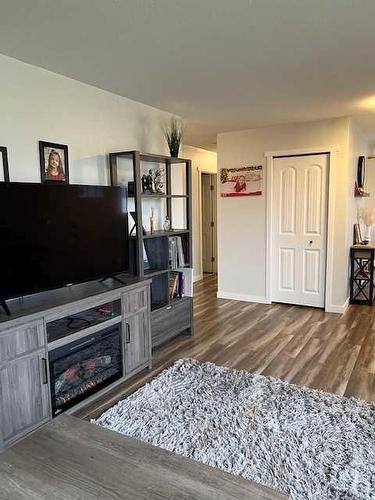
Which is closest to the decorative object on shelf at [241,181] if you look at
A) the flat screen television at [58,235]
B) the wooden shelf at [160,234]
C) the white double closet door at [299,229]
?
the white double closet door at [299,229]

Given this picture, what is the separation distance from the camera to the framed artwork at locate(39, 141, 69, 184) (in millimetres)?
2770

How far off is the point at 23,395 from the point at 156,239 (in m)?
1.91

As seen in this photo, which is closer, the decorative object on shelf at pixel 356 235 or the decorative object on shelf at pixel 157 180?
the decorative object on shelf at pixel 157 180

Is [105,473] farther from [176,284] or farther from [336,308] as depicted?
[336,308]

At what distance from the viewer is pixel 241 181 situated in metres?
5.32

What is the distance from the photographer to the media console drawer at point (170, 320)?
3463mm

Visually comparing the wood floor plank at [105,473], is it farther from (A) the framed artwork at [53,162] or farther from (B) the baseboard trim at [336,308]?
(B) the baseboard trim at [336,308]

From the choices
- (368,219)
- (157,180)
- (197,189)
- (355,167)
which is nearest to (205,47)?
(157,180)

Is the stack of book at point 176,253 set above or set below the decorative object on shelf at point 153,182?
below

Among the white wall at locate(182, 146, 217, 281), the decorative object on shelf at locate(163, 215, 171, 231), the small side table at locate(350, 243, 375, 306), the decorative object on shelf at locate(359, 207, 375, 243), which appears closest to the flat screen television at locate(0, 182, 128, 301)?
the decorative object on shelf at locate(163, 215, 171, 231)

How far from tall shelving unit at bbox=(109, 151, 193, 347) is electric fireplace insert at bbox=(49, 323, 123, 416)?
0.62m

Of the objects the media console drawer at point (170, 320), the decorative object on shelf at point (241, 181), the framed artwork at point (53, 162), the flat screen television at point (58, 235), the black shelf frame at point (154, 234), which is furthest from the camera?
the decorative object on shelf at point (241, 181)

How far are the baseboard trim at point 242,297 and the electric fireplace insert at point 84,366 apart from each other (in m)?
2.92

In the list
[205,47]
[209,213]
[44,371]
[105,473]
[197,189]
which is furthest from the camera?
[209,213]
